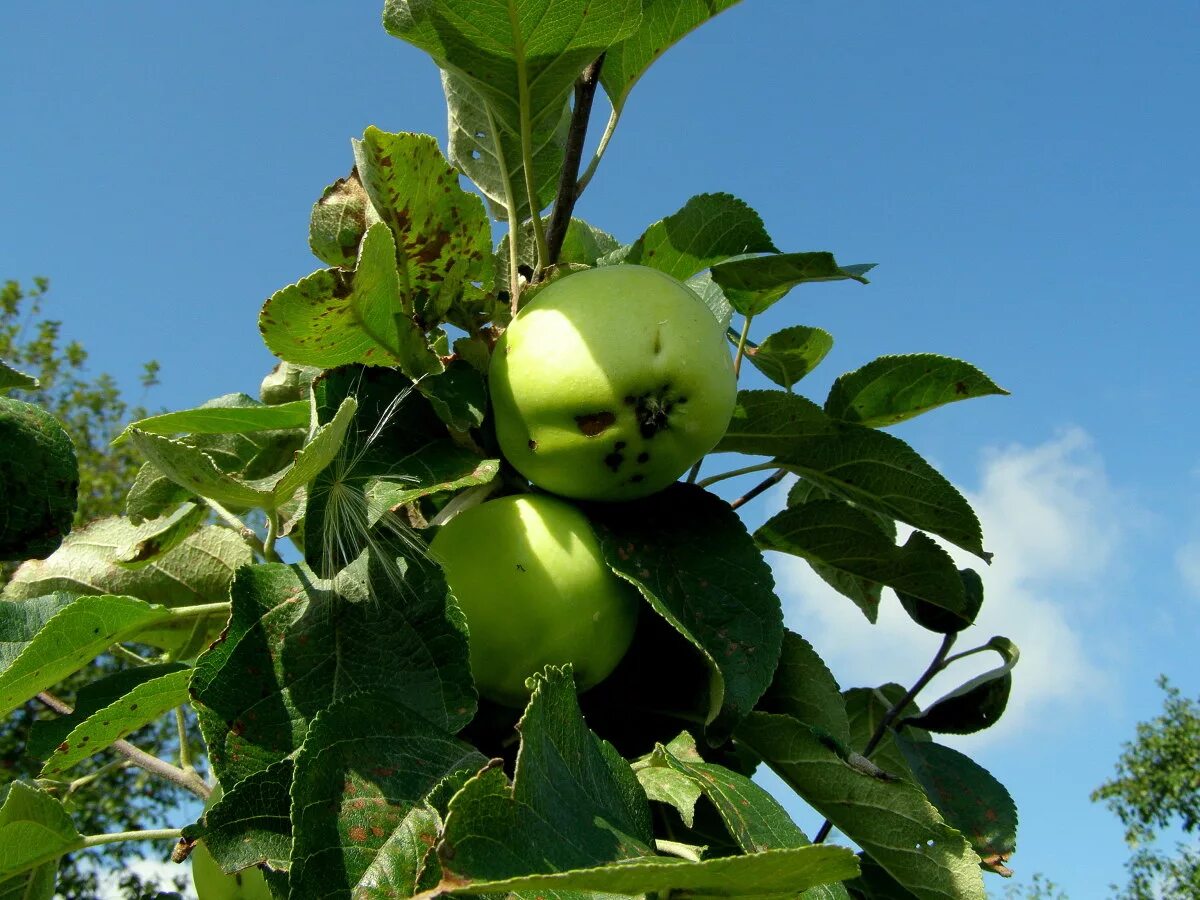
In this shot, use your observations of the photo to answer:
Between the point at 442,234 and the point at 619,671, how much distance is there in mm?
446

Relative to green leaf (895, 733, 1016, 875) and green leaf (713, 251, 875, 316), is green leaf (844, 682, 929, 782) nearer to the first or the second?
green leaf (895, 733, 1016, 875)

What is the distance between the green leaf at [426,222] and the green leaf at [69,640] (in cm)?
35

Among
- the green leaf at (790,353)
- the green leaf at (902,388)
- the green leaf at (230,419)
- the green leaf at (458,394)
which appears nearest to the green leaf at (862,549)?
the green leaf at (902,388)

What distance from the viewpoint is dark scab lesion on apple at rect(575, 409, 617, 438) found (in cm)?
79

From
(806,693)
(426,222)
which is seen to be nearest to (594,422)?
(426,222)

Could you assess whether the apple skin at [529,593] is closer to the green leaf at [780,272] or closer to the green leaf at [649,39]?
the green leaf at [780,272]

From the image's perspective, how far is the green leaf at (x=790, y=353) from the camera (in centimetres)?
128

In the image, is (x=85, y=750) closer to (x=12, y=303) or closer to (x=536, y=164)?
(x=536, y=164)

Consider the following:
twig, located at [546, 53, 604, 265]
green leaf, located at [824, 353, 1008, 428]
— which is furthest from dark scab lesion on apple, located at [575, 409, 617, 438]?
green leaf, located at [824, 353, 1008, 428]

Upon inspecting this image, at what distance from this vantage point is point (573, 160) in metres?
0.97

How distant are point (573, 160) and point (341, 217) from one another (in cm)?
23

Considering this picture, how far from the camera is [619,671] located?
0.92 metres

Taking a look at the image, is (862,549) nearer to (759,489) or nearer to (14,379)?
(759,489)

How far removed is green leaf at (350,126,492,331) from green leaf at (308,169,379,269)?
0.04 metres
